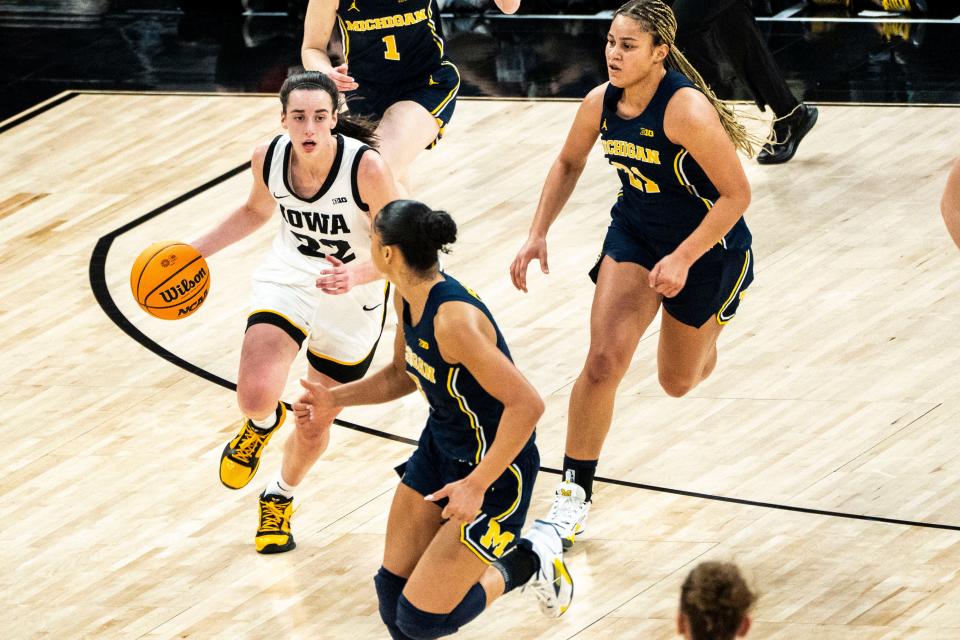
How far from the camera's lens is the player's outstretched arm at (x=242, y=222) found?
5.58 m

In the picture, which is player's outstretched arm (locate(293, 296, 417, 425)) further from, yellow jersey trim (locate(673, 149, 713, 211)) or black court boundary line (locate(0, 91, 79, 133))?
black court boundary line (locate(0, 91, 79, 133))

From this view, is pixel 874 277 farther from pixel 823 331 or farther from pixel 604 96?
pixel 604 96

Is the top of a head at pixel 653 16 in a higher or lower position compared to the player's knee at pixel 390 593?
higher

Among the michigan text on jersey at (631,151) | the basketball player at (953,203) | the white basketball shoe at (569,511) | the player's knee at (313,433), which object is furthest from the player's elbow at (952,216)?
the player's knee at (313,433)

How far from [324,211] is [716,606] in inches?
108

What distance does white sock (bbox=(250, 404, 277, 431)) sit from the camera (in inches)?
222

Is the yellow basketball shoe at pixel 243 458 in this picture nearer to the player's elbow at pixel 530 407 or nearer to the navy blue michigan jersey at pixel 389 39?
the player's elbow at pixel 530 407

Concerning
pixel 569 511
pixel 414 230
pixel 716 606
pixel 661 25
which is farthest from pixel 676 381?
pixel 716 606

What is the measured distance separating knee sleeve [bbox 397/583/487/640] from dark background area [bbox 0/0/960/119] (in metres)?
5.65

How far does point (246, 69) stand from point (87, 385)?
460 centimetres

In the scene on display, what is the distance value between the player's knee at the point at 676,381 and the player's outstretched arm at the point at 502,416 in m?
1.51

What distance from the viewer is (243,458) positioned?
563cm

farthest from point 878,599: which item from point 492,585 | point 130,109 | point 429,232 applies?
point 130,109

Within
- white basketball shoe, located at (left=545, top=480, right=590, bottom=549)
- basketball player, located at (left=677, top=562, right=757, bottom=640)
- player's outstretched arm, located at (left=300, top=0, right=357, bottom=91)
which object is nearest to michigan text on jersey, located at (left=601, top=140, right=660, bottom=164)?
white basketball shoe, located at (left=545, top=480, right=590, bottom=549)
